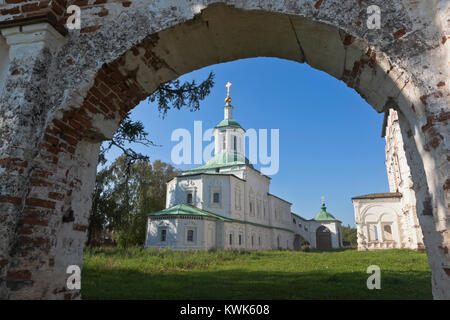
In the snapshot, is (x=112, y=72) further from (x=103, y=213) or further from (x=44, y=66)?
(x=103, y=213)

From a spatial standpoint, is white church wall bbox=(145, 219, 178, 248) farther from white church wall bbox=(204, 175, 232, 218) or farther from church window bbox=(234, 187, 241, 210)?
church window bbox=(234, 187, 241, 210)

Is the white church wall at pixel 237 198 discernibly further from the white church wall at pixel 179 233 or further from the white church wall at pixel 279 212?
the white church wall at pixel 279 212

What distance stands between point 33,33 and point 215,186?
2450 centimetres

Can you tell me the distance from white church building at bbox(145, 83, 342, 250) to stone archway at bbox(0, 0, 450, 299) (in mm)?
19216

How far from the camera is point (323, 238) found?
43.1m

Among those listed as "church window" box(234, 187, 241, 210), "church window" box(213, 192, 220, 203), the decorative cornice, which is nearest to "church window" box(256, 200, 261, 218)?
"church window" box(234, 187, 241, 210)

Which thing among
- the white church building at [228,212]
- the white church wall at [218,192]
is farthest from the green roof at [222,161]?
the white church wall at [218,192]

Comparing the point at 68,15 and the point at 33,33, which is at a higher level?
the point at 68,15

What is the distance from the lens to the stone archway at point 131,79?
271cm

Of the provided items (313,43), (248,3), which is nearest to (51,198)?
(248,3)

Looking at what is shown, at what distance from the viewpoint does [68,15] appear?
3586 mm

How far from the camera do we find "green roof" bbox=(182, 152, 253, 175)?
105ft

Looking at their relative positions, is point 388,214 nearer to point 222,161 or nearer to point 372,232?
point 372,232
